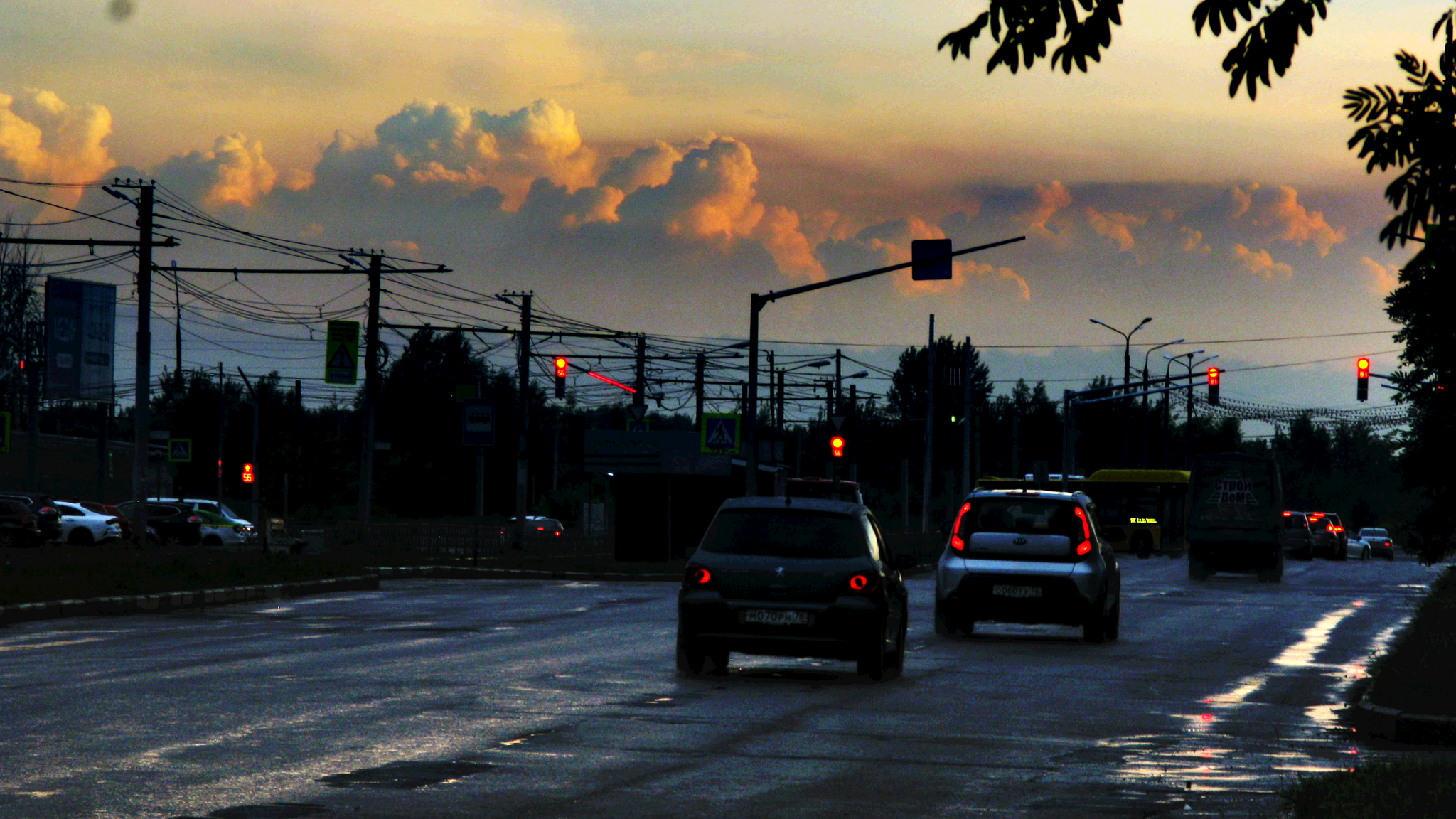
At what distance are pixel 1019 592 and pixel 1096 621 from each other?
40.8 inches

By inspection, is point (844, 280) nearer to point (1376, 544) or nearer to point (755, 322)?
point (755, 322)

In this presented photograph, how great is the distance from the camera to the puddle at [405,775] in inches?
351

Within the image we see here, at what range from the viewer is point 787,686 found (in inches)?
583

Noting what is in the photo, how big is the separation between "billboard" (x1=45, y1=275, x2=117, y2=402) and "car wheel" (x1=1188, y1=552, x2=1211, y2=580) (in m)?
41.0

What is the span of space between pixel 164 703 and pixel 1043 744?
5.86 m

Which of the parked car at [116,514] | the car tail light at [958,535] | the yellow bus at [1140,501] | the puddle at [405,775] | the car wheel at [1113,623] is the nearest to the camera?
the puddle at [405,775]

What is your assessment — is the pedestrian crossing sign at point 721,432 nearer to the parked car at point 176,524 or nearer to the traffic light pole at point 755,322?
the traffic light pole at point 755,322

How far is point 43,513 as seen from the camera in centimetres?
5166

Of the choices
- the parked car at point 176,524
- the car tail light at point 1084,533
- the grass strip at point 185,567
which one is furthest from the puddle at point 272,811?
the parked car at point 176,524

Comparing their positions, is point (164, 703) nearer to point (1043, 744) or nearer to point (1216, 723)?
point (1043, 744)

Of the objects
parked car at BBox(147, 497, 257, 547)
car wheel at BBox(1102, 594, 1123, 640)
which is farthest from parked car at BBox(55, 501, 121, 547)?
car wheel at BBox(1102, 594, 1123, 640)

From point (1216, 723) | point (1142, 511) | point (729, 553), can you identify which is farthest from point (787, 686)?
point (1142, 511)

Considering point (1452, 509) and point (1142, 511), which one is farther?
point (1142, 511)

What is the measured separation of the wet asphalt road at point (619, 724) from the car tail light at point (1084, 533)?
1071 mm
